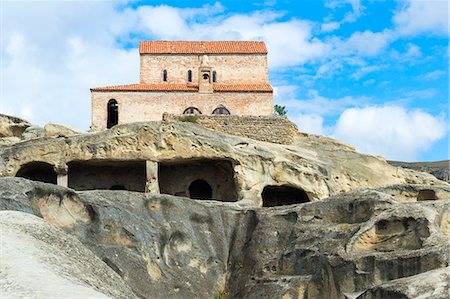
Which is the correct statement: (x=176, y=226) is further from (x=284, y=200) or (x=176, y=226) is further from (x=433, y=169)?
(x=433, y=169)

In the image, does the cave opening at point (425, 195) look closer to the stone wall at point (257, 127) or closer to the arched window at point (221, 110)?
the stone wall at point (257, 127)

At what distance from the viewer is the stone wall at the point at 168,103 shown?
1420 inches

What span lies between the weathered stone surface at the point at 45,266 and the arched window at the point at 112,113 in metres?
29.4

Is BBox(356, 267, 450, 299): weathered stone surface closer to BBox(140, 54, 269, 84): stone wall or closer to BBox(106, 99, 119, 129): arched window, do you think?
BBox(106, 99, 119, 129): arched window

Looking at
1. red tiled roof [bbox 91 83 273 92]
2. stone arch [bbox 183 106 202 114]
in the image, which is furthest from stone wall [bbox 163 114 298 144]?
red tiled roof [bbox 91 83 273 92]

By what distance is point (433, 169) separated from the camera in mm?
32562

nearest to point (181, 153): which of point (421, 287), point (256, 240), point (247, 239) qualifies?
point (247, 239)

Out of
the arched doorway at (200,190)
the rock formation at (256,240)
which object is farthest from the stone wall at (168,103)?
the rock formation at (256,240)

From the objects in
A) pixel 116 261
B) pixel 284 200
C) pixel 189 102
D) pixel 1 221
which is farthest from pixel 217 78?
pixel 1 221

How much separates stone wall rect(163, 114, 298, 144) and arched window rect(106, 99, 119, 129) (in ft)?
42.0

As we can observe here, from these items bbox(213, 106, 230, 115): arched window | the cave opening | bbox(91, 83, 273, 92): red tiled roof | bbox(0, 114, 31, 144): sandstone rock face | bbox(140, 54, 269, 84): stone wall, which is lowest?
the cave opening

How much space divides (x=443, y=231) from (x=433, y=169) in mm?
21985

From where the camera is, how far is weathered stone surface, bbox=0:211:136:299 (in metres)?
4.80

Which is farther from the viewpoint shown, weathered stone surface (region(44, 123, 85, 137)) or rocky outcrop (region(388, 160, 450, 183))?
rocky outcrop (region(388, 160, 450, 183))
